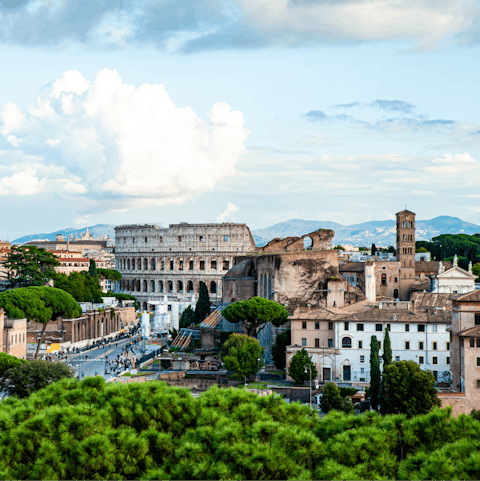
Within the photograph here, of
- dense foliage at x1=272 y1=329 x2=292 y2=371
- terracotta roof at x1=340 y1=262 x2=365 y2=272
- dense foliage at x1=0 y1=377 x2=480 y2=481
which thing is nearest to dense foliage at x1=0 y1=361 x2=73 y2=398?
dense foliage at x1=0 y1=377 x2=480 y2=481

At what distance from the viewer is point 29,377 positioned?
34438 millimetres

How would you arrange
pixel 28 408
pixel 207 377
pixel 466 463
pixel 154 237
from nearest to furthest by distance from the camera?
pixel 466 463
pixel 28 408
pixel 207 377
pixel 154 237

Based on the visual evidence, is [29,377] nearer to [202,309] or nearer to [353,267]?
[202,309]

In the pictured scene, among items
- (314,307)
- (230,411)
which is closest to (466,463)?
(230,411)

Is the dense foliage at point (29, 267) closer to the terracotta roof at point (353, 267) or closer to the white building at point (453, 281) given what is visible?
the terracotta roof at point (353, 267)

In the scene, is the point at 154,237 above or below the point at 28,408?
above

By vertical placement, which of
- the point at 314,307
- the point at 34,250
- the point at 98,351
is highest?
the point at 34,250

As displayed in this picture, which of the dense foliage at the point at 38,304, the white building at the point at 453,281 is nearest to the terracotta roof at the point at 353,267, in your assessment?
the white building at the point at 453,281

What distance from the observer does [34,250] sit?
75.8 meters

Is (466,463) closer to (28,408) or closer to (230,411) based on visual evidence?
(230,411)

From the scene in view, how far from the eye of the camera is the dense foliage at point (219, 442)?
17203 mm

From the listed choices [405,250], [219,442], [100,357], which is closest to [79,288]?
[100,357]

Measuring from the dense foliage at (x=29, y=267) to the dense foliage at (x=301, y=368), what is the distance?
39.6m

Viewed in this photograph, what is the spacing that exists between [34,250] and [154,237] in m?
37.6
